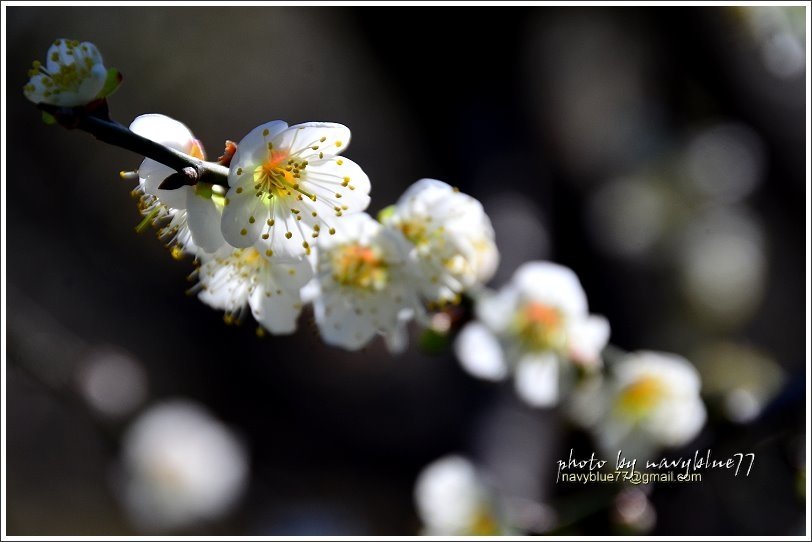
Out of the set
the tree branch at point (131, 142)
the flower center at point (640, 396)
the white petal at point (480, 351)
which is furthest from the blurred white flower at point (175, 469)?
the tree branch at point (131, 142)

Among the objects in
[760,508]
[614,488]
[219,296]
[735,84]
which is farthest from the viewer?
[735,84]

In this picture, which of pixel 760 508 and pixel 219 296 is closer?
pixel 219 296

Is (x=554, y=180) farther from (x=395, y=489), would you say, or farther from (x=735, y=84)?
(x=395, y=489)

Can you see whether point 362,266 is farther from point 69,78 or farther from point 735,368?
point 735,368

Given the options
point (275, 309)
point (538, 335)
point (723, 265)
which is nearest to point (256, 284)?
point (275, 309)

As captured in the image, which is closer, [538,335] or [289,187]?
[289,187]

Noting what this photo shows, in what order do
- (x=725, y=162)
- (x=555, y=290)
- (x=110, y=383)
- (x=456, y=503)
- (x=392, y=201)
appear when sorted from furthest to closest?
(x=392, y=201) → (x=725, y=162) → (x=110, y=383) → (x=456, y=503) → (x=555, y=290)

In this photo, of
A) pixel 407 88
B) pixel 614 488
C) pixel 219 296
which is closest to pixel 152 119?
pixel 219 296
